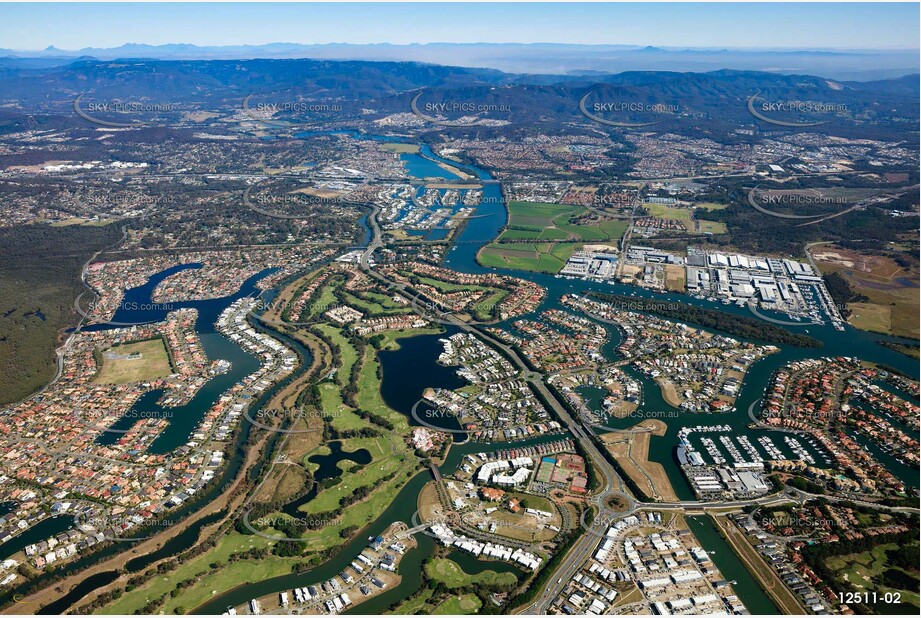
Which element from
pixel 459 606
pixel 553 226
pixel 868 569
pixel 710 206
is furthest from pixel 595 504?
pixel 710 206

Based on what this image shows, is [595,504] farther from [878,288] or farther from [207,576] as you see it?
[878,288]

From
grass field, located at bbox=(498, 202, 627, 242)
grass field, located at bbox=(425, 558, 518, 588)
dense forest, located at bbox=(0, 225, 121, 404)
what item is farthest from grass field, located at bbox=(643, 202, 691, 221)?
dense forest, located at bbox=(0, 225, 121, 404)

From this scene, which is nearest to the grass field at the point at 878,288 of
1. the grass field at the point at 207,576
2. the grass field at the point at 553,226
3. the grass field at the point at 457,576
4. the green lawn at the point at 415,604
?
the grass field at the point at 553,226

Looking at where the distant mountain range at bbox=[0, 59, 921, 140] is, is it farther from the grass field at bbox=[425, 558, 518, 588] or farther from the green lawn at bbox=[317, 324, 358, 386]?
the grass field at bbox=[425, 558, 518, 588]

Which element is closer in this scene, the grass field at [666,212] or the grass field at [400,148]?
the grass field at [666,212]

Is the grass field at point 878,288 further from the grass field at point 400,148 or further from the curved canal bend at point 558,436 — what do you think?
the grass field at point 400,148

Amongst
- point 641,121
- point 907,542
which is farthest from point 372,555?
point 641,121

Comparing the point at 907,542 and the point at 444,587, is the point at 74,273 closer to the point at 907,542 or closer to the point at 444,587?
the point at 444,587
